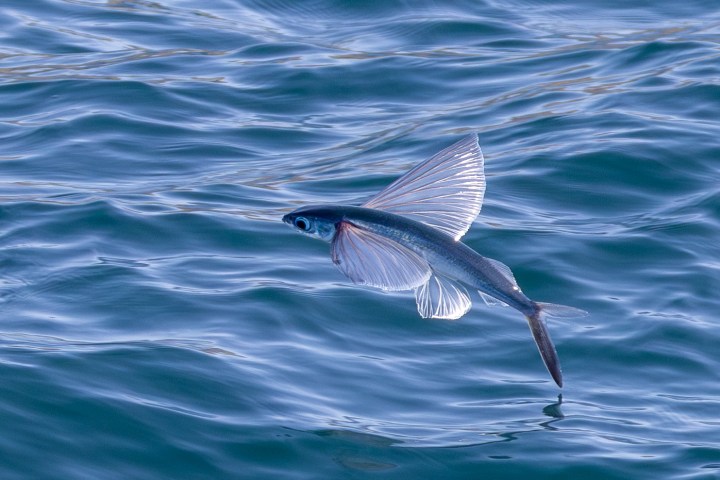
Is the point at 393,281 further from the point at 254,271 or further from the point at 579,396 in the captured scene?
the point at 254,271

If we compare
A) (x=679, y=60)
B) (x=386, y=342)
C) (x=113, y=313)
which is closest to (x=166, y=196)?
(x=113, y=313)

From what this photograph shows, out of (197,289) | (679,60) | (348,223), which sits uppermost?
(679,60)

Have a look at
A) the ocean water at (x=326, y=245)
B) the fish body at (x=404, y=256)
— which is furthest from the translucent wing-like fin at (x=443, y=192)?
the ocean water at (x=326, y=245)

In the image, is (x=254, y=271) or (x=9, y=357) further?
(x=254, y=271)

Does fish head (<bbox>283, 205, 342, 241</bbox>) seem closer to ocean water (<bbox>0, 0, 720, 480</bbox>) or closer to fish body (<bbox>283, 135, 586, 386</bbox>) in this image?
fish body (<bbox>283, 135, 586, 386</bbox>)

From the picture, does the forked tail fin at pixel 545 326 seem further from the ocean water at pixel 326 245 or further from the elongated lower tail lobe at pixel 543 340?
the ocean water at pixel 326 245

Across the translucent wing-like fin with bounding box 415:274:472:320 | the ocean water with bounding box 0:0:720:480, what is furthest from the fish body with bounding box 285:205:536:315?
the ocean water with bounding box 0:0:720:480

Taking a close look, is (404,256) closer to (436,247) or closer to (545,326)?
(436,247)

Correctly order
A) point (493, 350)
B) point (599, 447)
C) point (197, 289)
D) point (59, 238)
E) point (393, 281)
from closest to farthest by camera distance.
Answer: point (393, 281) → point (599, 447) → point (493, 350) → point (197, 289) → point (59, 238)
